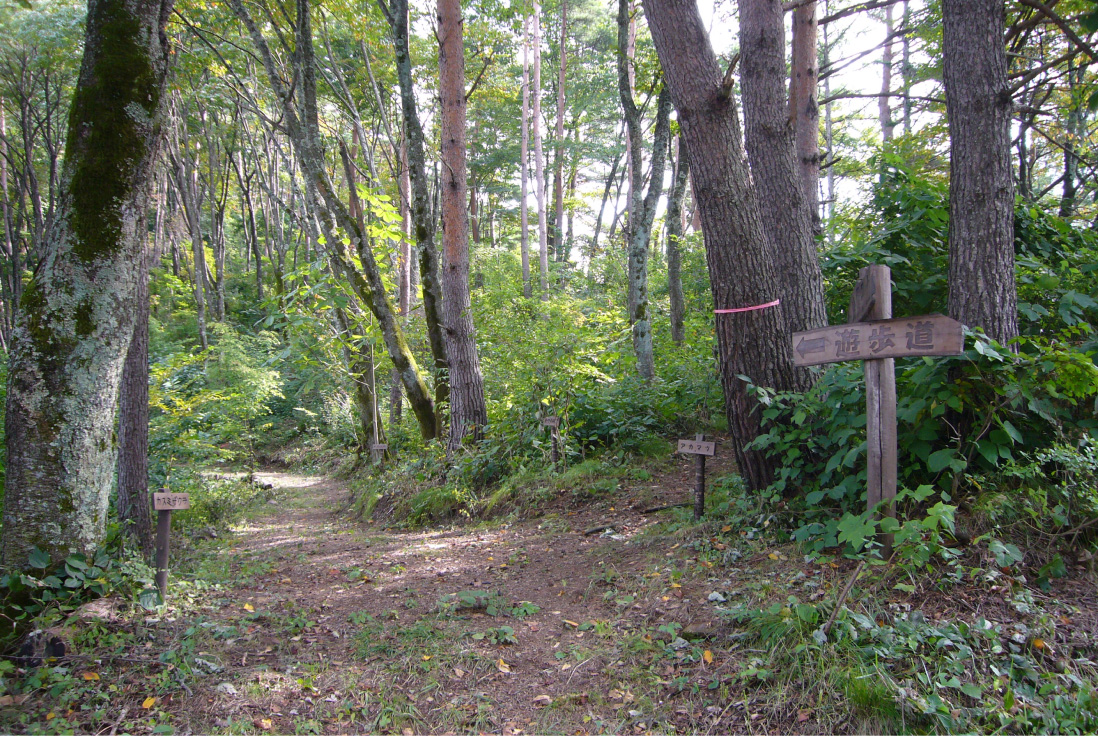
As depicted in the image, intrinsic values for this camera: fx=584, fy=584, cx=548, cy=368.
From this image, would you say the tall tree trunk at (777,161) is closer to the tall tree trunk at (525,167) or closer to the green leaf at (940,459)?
the green leaf at (940,459)

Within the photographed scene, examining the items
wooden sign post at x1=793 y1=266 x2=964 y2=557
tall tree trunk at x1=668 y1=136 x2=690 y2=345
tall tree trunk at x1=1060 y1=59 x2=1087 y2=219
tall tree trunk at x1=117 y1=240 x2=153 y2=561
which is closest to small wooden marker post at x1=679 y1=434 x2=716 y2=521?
wooden sign post at x1=793 y1=266 x2=964 y2=557

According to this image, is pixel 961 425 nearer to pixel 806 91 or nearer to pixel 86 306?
pixel 86 306

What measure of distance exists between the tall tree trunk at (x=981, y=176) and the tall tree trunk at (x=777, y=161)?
1.05 meters

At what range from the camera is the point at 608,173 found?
29.6 meters

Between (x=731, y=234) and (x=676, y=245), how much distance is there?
19.5ft

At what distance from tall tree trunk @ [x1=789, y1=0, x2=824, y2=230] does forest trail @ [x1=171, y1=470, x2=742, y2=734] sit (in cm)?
496

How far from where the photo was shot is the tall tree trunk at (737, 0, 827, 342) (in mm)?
4977

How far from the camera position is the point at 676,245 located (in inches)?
411

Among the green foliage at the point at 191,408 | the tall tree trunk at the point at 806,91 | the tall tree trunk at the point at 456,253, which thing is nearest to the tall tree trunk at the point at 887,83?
the tall tree trunk at the point at 806,91

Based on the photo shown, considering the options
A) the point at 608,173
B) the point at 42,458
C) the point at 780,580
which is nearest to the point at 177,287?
the point at 608,173

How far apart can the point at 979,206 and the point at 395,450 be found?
34.3ft

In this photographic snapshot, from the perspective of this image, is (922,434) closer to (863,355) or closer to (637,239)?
(863,355)

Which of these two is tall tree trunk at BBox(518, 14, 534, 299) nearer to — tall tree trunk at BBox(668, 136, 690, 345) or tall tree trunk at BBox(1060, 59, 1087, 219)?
tall tree trunk at BBox(668, 136, 690, 345)

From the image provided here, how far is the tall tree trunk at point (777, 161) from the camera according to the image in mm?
4977
